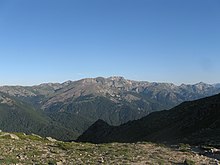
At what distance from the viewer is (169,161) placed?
28094 mm

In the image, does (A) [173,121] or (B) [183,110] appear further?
(B) [183,110]

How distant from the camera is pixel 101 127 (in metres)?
182

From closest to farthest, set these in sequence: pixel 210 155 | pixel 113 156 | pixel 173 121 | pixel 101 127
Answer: pixel 113 156 < pixel 210 155 < pixel 173 121 < pixel 101 127

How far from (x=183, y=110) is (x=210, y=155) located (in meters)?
102

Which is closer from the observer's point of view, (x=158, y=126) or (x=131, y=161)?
(x=131, y=161)

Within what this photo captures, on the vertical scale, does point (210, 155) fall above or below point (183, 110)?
below

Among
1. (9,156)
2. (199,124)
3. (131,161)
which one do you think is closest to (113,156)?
(131,161)

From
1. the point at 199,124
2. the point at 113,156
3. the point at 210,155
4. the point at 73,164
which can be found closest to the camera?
the point at 73,164

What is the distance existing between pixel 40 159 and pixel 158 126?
10135cm

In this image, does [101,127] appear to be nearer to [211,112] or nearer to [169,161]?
[211,112]

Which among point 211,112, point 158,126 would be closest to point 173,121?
point 158,126

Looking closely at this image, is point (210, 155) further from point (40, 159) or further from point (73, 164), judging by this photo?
point (40, 159)

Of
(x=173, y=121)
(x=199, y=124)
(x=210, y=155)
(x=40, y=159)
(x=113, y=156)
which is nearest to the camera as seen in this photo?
(x=40, y=159)

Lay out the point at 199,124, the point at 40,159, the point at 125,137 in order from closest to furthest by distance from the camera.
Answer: the point at 40,159
the point at 199,124
the point at 125,137
